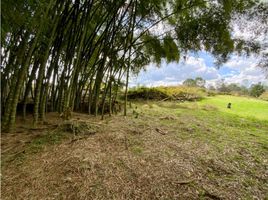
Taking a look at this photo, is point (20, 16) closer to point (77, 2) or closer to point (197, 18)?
point (77, 2)

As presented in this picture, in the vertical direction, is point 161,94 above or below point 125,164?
above

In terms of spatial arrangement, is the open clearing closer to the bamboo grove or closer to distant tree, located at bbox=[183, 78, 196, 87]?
the bamboo grove

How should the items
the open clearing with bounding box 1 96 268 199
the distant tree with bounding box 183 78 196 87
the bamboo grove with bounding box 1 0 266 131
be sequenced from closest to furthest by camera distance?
1. the open clearing with bounding box 1 96 268 199
2. the bamboo grove with bounding box 1 0 266 131
3. the distant tree with bounding box 183 78 196 87

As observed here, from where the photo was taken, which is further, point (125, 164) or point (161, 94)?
point (161, 94)

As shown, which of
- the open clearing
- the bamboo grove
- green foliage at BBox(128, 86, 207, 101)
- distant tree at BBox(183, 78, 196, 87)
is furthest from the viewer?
distant tree at BBox(183, 78, 196, 87)

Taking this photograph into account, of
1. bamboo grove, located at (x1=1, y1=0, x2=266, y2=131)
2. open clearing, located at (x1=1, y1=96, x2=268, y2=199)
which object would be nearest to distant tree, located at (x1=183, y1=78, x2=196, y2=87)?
bamboo grove, located at (x1=1, y1=0, x2=266, y2=131)

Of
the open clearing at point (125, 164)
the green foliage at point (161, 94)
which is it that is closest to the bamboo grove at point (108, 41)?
the open clearing at point (125, 164)

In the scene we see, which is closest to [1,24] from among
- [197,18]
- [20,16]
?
[20,16]

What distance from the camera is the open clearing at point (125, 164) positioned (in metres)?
2.05

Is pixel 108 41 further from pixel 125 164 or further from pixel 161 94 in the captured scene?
pixel 161 94

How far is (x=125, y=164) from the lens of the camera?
248 centimetres

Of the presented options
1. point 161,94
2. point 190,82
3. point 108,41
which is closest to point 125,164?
point 108,41

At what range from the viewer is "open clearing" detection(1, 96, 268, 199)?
205 cm

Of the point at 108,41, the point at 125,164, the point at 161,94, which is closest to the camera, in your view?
the point at 125,164
